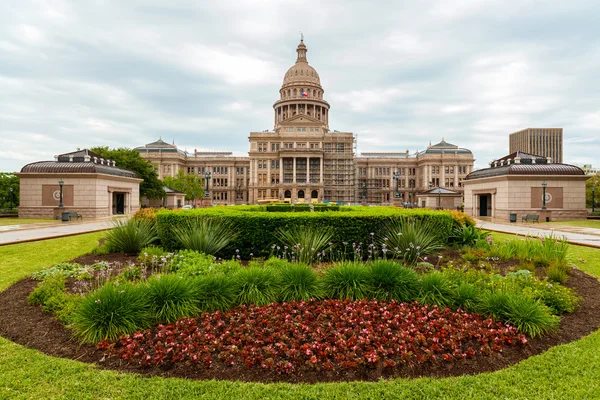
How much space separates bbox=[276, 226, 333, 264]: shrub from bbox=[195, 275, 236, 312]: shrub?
253 cm

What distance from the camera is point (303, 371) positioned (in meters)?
4.16

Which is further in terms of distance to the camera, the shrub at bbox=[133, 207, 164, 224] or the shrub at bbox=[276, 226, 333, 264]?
the shrub at bbox=[133, 207, 164, 224]

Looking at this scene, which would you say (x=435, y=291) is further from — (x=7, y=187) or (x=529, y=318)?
(x=7, y=187)

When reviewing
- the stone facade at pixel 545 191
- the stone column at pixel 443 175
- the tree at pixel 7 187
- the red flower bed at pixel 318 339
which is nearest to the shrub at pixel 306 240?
the red flower bed at pixel 318 339

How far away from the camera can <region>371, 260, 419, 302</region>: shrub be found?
6.22 metres

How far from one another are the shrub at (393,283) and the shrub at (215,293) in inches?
110

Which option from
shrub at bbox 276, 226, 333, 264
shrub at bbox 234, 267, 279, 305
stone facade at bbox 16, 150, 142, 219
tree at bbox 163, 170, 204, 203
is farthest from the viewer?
tree at bbox 163, 170, 204, 203

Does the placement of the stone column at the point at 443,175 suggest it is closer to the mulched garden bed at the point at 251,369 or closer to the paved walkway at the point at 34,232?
the paved walkway at the point at 34,232

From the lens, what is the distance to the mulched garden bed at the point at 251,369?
4086mm

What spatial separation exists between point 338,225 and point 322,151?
68.5m

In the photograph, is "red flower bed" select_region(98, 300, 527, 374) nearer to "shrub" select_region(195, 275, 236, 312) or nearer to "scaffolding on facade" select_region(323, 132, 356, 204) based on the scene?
"shrub" select_region(195, 275, 236, 312)

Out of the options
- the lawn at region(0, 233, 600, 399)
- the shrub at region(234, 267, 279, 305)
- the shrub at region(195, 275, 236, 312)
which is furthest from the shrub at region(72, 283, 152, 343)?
the shrub at region(234, 267, 279, 305)

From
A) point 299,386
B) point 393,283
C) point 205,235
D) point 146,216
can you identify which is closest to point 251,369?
point 299,386

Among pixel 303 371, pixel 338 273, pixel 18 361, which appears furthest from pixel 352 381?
pixel 18 361
